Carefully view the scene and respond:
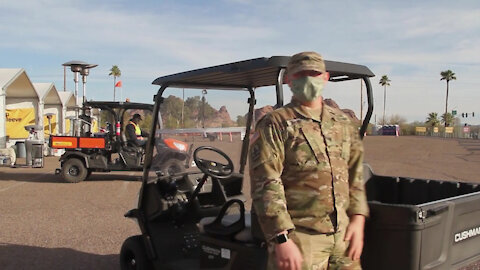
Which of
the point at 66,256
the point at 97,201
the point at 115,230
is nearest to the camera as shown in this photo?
the point at 66,256

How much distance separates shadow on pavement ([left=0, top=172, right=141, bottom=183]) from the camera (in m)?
12.3

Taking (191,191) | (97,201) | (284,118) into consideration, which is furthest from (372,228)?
(97,201)

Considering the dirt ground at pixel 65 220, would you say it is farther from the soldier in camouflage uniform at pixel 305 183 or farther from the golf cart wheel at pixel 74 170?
the soldier in camouflage uniform at pixel 305 183

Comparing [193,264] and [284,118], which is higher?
[284,118]

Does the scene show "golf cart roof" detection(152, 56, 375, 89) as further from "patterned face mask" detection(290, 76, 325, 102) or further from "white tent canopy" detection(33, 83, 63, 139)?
"white tent canopy" detection(33, 83, 63, 139)

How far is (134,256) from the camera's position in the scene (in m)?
4.17

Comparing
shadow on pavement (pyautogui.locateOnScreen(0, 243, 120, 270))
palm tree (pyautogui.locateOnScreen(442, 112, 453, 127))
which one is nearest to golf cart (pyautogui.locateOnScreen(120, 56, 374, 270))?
shadow on pavement (pyautogui.locateOnScreen(0, 243, 120, 270))

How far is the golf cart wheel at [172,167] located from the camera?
422 cm

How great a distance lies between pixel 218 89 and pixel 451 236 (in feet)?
7.87

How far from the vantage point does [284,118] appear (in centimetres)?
224

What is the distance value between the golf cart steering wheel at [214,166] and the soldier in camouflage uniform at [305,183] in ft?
5.51

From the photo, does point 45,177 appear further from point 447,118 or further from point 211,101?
point 447,118

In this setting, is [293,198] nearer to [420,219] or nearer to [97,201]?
[420,219]

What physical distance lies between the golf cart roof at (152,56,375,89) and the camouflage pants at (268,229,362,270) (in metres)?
1.07
